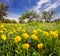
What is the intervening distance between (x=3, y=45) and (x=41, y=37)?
0.68 meters

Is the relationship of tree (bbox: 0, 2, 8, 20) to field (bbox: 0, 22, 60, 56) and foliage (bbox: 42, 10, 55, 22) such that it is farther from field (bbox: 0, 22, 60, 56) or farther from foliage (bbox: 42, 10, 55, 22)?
field (bbox: 0, 22, 60, 56)

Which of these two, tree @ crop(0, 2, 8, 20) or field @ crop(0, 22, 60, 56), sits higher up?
tree @ crop(0, 2, 8, 20)

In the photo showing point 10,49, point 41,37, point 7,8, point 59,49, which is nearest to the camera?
point 59,49

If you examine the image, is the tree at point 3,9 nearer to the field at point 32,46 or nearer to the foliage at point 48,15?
the foliage at point 48,15

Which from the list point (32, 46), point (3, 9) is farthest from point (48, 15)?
point (32, 46)

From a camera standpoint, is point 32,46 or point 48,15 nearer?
point 32,46

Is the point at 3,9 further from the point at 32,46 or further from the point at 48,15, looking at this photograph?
the point at 32,46

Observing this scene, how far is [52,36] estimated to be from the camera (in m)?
3.22

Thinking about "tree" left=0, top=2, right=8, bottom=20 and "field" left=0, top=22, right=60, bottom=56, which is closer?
"field" left=0, top=22, right=60, bottom=56

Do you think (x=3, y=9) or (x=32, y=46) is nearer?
(x=32, y=46)

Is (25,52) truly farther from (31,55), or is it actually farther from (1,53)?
(1,53)

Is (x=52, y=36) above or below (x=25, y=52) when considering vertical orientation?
above

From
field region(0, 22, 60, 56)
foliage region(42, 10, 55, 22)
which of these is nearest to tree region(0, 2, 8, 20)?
foliage region(42, 10, 55, 22)

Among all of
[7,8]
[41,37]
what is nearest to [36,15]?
[7,8]
